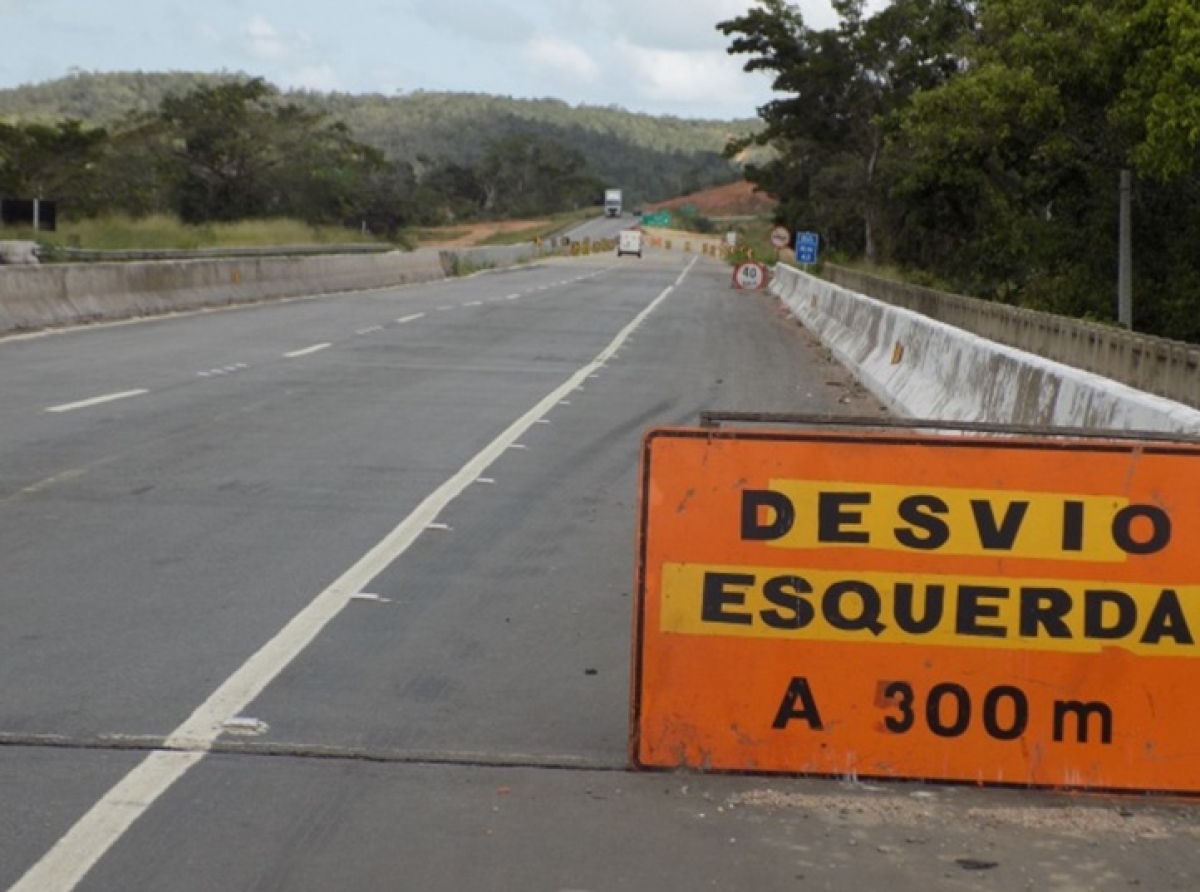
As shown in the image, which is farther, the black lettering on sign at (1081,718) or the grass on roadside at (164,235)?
the grass on roadside at (164,235)

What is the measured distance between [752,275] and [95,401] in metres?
42.8

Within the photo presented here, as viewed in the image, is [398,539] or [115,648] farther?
[398,539]

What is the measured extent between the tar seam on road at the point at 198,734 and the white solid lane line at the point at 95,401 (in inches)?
223

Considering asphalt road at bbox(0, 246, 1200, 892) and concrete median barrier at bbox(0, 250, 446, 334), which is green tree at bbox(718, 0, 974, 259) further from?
asphalt road at bbox(0, 246, 1200, 892)

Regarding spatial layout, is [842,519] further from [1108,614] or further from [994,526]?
[1108,614]

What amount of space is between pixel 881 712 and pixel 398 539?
4411 mm

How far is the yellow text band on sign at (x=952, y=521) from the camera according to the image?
20.5ft

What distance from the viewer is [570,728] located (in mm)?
6770

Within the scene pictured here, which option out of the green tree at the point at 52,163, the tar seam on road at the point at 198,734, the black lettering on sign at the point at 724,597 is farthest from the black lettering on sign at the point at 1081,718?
the green tree at the point at 52,163

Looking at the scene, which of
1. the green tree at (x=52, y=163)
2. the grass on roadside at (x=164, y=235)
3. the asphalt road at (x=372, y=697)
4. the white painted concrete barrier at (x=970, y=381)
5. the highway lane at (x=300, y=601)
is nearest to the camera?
the asphalt road at (x=372, y=697)

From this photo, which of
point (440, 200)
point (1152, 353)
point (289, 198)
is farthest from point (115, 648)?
point (440, 200)

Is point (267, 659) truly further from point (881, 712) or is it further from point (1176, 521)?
point (1176, 521)

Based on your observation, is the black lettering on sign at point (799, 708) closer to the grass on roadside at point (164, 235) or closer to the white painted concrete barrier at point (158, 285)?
the white painted concrete barrier at point (158, 285)

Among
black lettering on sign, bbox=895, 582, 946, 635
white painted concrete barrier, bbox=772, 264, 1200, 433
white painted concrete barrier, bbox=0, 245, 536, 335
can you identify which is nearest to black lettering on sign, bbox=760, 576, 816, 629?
black lettering on sign, bbox=895, 582, 946, 635
